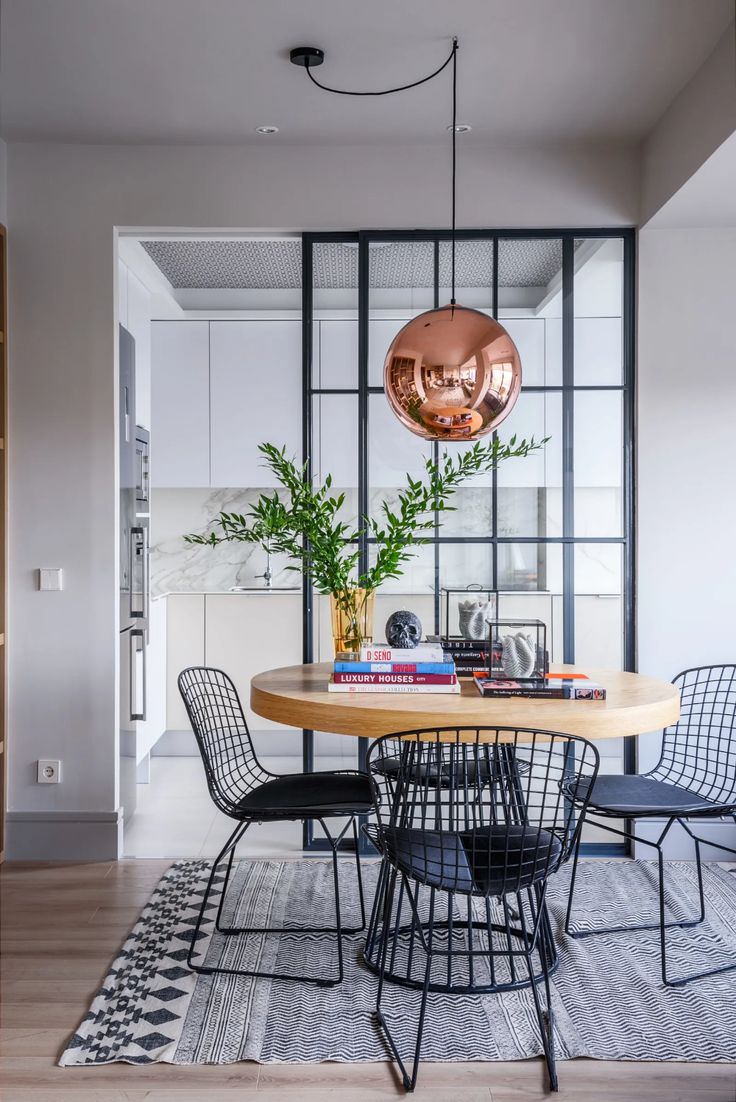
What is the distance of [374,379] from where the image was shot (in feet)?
11.7

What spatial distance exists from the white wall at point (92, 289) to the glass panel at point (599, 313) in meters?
0.13

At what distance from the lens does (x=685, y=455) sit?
348 cm

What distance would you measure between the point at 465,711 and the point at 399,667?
0.33 meters

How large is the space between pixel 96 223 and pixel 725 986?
337 cm

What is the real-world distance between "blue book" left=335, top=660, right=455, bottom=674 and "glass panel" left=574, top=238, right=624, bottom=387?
1519 millimetres

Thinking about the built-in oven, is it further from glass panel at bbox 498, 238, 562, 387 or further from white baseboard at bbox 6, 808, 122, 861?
glass panel at bbox 498, 238, 562, 387

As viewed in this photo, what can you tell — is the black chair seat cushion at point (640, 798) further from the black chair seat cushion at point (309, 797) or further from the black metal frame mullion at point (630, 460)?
the black metal frame mullion at point (630, 460)

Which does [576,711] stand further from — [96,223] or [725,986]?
[96,223]

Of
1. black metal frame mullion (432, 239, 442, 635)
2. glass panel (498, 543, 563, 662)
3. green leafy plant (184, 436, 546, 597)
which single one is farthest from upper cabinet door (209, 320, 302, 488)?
glass panel (498, 543, 563, 662)

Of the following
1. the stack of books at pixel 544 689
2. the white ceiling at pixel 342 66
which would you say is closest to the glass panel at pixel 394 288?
the white ceiling at pixel 342 66

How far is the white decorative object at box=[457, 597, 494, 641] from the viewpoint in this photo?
3.18 meters

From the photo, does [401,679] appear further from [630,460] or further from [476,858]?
[630,460]

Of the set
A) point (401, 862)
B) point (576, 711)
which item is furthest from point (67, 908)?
point (576, 711)

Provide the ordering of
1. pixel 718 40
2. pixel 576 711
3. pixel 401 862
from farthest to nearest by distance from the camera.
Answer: pixel 718 40, pixel 576 711, pixel 401 862
